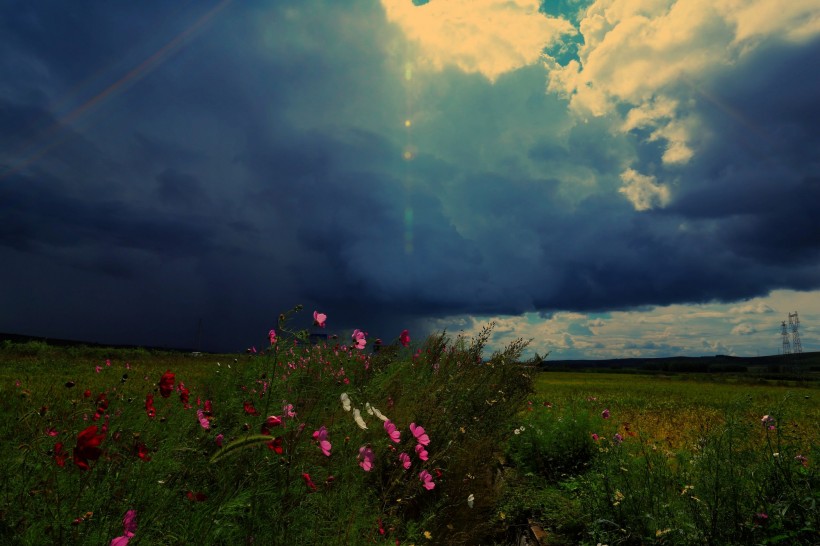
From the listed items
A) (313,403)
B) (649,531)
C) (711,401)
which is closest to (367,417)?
(313,403)

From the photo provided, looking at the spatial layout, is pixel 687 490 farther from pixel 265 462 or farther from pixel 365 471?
pixel 265 462

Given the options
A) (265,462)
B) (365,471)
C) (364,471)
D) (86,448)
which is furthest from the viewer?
(364,471)

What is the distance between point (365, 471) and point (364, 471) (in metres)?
0.25

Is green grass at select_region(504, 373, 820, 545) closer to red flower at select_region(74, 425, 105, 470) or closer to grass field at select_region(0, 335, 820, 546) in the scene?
grass field at select_region(0, 335, 820, 546)

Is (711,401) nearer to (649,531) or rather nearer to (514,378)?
(514,378)

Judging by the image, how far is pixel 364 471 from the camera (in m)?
3.28

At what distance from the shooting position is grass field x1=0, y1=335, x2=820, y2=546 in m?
2.22

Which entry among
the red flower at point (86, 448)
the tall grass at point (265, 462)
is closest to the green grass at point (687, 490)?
the tall grass at point (265, 462)

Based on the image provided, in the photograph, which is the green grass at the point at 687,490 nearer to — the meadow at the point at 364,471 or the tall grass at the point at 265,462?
the meadow at the point at 364,471

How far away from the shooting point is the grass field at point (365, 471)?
222 cm

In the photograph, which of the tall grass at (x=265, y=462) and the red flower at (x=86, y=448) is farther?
the tall grass at (x=265, y=462)

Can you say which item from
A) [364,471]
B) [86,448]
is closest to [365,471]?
[364,471]

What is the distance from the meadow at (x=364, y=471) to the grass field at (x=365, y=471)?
0.02 metres

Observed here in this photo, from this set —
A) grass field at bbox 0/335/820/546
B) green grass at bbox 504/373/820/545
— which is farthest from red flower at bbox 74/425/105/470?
green grass at bbox 504/373/820/545
